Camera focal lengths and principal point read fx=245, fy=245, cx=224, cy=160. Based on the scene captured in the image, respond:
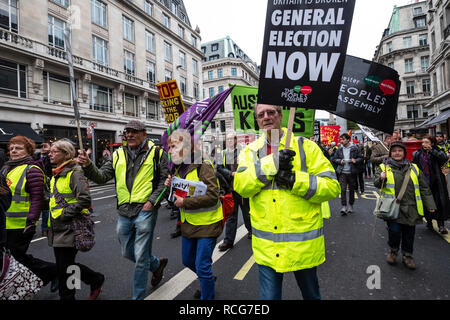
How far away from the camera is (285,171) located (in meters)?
1.77

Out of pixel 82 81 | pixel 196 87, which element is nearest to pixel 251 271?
pixel 82 81

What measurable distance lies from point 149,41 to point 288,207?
97.7ft

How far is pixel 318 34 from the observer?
191 centimetres

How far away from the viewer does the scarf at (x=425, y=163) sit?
4.84 m

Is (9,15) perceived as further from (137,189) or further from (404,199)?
(404,199)

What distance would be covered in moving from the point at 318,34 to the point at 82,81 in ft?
71.6

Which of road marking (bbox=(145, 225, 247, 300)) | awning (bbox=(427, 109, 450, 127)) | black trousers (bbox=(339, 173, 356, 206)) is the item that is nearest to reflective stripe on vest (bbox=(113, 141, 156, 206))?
road marking (bbox=(145, 225, 247, 300))

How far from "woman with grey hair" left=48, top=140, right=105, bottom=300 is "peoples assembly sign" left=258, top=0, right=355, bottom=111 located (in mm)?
2122

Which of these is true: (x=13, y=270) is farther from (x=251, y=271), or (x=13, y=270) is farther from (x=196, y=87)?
(x=196, y=87)

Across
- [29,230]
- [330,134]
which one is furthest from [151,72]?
[29,230]

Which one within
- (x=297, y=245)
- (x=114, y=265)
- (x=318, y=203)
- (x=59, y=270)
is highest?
(x=318, y=203)

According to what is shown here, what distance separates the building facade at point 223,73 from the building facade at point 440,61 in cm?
3398

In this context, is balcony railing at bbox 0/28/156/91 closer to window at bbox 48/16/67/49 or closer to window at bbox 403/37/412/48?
window at bbox 48/16/67/49

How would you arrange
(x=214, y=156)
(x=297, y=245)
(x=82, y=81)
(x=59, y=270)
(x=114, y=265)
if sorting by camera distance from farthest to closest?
(x=82, y=81) < (x=214, y=156) < (x=114, y=265) < (x=59, y=270) < (x=297, y=245)
